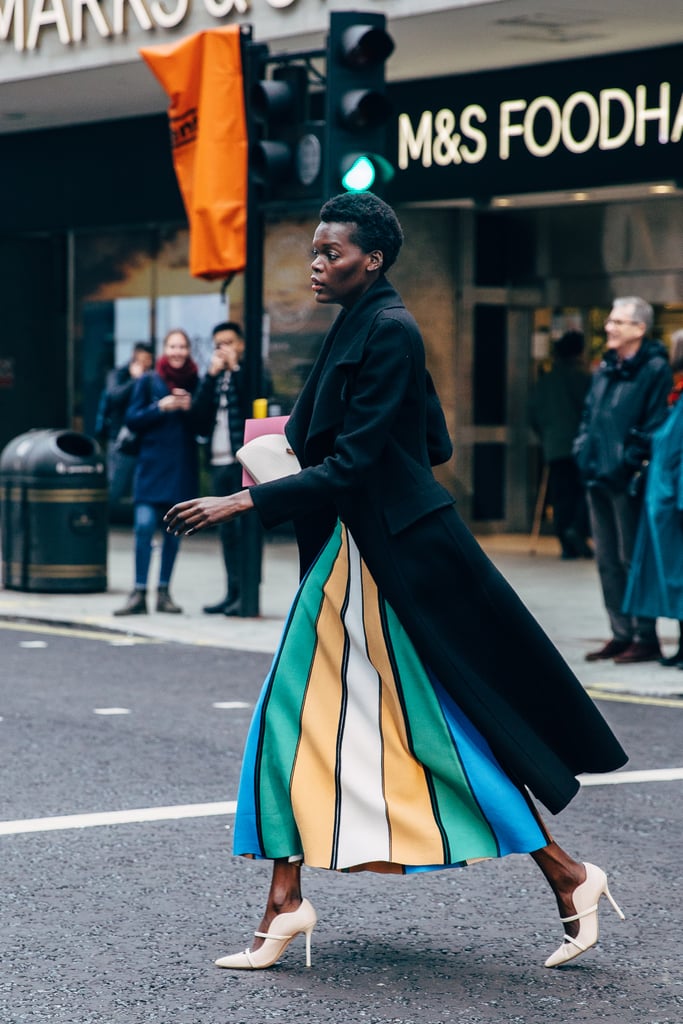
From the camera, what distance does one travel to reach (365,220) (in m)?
4.39

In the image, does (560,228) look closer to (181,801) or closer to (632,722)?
(632,722)

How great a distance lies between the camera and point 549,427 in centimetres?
1602

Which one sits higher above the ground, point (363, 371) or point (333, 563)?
point (363, 371)

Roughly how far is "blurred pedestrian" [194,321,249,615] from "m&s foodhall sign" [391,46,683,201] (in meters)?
3.65

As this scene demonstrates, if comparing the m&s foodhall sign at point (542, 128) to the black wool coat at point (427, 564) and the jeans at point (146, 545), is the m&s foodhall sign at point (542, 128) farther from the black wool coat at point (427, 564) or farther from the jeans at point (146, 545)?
the black wool coat at point (427, 564)

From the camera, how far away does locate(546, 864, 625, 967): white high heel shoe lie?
438 centimetres

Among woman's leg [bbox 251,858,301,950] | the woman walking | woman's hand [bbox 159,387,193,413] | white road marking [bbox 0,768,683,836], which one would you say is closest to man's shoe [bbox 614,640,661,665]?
woman's hand [bbox 159,387,193,413]

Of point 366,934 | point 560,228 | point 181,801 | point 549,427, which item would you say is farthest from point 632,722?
point 560,228

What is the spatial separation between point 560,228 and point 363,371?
1258cm

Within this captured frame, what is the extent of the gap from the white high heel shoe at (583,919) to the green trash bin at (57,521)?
344 inches

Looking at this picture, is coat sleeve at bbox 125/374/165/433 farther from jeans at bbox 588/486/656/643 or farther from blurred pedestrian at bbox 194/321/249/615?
jeans at bbox 588/486/656/643

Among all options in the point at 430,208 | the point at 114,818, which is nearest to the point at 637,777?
the point at 114,818

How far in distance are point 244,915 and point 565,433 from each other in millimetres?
11393

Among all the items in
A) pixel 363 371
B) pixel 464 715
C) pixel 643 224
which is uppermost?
pixel 643 224
